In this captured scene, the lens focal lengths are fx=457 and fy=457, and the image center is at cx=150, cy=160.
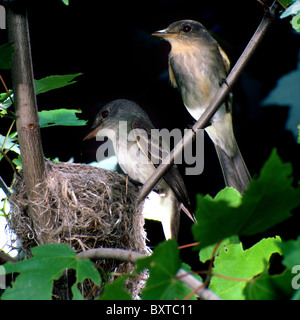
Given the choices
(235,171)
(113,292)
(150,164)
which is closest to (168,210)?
(150,164)

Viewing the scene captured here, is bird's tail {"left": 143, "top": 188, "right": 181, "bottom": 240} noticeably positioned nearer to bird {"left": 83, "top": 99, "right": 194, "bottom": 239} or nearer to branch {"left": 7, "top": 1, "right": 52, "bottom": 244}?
bird {"left": 83, "top": 99, "right": 194, "bottom": 239}

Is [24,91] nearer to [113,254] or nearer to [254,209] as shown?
[113,254]

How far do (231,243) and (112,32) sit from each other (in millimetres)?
3157

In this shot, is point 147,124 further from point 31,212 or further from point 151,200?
point 31,212

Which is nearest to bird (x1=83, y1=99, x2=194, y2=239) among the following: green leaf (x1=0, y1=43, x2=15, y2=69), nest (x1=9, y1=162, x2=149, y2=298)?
nest (x1=9, y1=162, x2=149, y2=298)

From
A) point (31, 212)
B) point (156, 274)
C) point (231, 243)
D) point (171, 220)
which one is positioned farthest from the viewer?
point (171, 220)

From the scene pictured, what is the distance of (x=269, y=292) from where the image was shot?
0.95 m

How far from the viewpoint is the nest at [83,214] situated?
91.1 inches

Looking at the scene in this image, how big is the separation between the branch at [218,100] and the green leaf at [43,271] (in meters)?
1.15

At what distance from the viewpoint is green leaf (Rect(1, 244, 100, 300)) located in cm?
112

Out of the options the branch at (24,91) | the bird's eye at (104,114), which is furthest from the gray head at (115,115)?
the branch at (24,91)

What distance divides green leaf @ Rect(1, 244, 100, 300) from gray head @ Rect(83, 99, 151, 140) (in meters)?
2.56

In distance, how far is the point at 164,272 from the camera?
92cm

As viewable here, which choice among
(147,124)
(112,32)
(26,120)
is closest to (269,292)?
(26,120)
